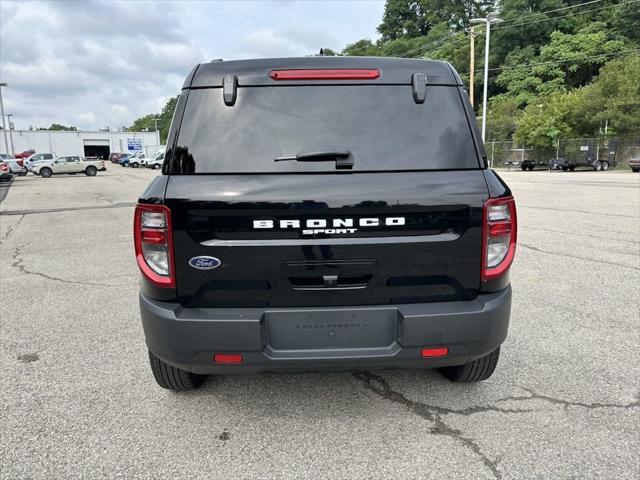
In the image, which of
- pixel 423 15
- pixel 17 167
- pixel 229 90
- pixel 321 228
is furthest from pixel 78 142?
pixel 321 228

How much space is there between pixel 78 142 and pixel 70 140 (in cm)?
153

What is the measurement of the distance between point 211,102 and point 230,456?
1.88 metres

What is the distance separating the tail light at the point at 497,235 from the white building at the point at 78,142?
7810 centimetres

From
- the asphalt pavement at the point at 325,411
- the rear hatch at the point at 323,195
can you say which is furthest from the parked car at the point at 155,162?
the rear hatch at the point at 323,195

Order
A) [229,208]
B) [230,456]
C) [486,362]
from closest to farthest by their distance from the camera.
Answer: [229,208] → [230,456] → [486,362]

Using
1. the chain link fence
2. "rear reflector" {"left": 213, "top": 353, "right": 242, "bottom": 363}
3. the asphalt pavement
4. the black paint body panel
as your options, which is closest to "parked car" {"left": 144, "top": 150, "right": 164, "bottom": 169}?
the chain link fence

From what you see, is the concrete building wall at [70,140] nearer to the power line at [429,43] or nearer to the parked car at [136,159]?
the parked car at [136,159]

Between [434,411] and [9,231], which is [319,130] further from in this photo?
[9,231]

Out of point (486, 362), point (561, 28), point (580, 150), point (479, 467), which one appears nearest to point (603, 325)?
point (486, 362)

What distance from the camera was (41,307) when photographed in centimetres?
504

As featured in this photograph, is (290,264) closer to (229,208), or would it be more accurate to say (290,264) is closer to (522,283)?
(229,208)

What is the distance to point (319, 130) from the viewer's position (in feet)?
8.05

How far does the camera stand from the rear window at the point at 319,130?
2.43 meters

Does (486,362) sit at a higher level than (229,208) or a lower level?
lower
